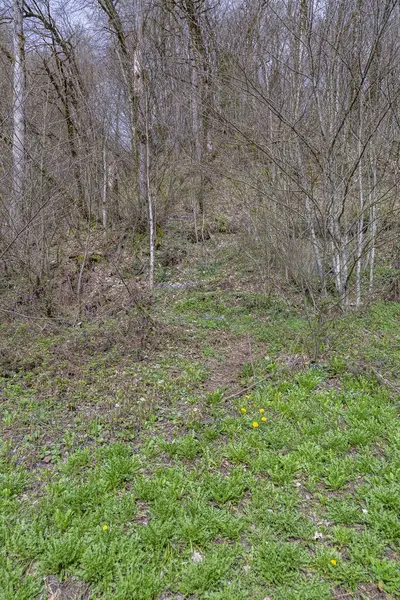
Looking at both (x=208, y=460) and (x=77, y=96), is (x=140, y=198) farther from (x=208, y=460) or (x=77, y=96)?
(x=208, y=460)

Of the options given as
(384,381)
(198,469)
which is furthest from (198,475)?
(384,381)

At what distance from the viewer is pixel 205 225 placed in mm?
10484

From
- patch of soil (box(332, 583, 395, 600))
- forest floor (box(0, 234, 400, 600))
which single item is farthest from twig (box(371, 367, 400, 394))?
patch of soil (box(332, 583, 395, 600))

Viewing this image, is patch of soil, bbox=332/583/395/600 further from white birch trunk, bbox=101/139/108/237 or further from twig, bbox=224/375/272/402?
white birch trunk, bbox=101/139/108/237

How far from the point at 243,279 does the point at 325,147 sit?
4.52 m

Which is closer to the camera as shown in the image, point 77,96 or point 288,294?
point 288,294

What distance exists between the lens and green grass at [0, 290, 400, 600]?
191cm

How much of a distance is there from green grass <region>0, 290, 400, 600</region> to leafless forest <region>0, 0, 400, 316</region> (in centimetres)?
146

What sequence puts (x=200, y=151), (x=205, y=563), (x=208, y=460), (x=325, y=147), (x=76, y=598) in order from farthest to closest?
(x=200, y=151)
(x=325, y=147)
(x=208, y=460)
(x=205, y=563)
(x=76, y=598)

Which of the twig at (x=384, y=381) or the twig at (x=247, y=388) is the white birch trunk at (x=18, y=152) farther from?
the twig at (x=384, y=381)

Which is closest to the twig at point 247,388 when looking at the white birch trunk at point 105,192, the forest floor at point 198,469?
the forest floor at point 198,469

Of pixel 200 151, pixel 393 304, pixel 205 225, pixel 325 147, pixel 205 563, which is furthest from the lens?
pixel 205 225

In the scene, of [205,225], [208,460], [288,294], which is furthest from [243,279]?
[208,460]

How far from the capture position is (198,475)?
8.70 feet
